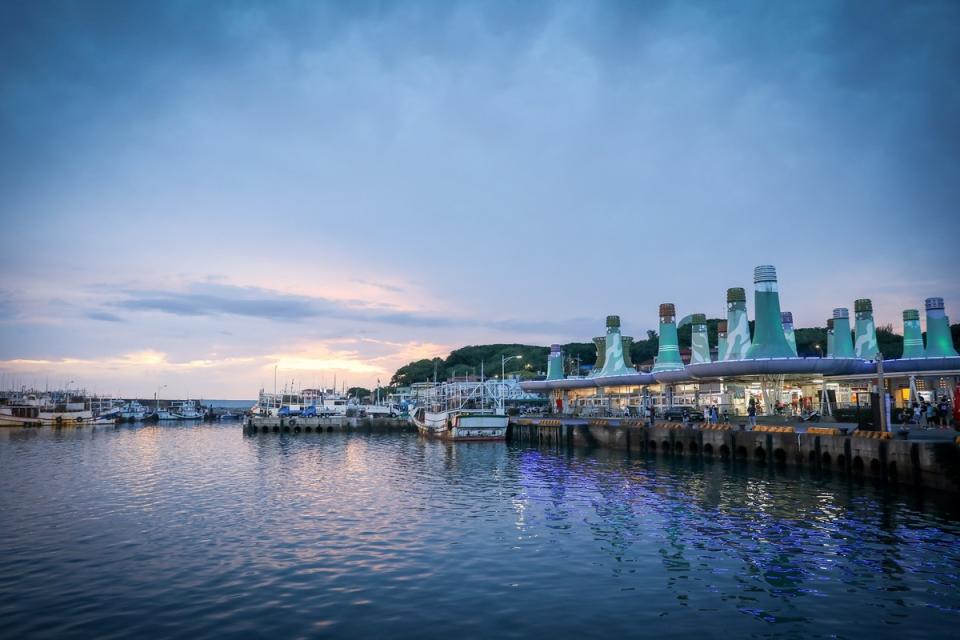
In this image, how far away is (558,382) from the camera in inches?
4104

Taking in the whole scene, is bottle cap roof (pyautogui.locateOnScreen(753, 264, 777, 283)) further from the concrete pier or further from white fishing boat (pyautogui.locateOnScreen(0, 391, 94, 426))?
white fishing boat (pyautogui.locateOnScreen(0, 391, 94, 426))

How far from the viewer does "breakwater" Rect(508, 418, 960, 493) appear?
28953mm

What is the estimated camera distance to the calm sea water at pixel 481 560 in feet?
45.5

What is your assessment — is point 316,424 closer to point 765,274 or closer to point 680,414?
point 680,414

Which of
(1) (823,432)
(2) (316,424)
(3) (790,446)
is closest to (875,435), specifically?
(1) (823,432)

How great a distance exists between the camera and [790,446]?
1587 inches

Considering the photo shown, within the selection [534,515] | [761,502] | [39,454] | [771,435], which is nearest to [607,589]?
[534,515]

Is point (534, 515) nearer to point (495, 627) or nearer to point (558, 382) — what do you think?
point (495, 627)

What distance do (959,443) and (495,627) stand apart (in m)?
25.5

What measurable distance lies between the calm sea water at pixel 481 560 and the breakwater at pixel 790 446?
2207mm

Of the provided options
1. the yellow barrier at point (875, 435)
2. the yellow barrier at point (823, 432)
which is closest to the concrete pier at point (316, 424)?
the yellow barrier at point (823, 432)

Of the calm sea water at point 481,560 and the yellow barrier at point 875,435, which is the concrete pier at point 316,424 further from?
the yellow barrier at point 875,435

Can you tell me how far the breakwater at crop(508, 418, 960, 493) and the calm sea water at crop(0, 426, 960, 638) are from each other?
7.24 ft

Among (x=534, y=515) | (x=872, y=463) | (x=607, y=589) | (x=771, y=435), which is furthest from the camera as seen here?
(x=771, y=435)
